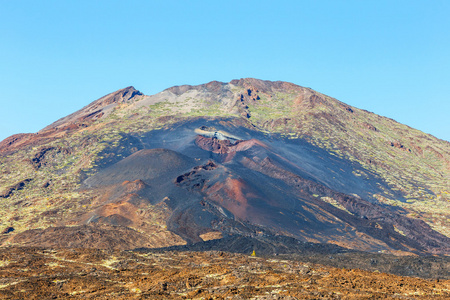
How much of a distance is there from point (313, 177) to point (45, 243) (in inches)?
2297

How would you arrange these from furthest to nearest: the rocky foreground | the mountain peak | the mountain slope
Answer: the mountain peak < the mountain slope < the rocky foreground

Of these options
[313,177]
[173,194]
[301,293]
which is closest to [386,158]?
[313,177]

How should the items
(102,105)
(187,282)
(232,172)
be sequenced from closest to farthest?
(187,282) → (232,172) → (102,105)

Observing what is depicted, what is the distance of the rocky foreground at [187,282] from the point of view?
880 inches

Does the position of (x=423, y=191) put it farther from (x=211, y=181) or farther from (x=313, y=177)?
(x=211, y=181)

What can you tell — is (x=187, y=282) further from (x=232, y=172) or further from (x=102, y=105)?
(x=102, y=105)

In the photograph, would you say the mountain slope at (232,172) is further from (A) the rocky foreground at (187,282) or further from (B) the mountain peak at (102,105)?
(A) the rocky foreground at (187,282)

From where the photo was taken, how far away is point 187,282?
25.6m

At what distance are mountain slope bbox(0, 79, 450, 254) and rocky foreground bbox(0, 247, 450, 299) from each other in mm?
22939

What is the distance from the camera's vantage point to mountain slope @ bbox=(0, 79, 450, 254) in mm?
65750

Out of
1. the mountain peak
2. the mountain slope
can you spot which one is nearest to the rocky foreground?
the mountain slope

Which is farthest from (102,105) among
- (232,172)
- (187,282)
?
(187,282)

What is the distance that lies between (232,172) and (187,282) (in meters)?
53.5

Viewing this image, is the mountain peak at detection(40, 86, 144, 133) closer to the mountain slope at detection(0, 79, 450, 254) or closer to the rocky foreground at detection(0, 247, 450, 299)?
the mountain slope at detection(0, 79, 450, 254)
